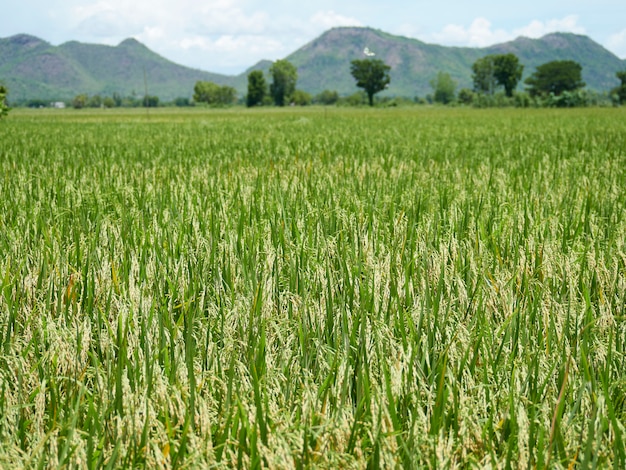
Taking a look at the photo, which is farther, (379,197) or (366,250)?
(379,197)

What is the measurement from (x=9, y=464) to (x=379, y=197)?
390 centimetres

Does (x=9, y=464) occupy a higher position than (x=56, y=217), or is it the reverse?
(x=56, y=217)

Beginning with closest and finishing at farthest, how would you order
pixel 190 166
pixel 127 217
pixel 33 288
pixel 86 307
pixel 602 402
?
pixel 602 402
pixel 86 307
pixel 33 288
pixel 127 217
pixel 190 166

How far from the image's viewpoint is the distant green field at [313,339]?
5.11 ft

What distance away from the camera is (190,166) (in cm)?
809

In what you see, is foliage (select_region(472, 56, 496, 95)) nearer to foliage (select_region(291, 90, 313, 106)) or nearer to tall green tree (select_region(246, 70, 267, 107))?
foliage (select_region(291, 90, 313, 106))

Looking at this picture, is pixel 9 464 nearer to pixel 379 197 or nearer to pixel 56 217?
pixel 56 217

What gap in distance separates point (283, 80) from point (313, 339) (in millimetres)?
150100

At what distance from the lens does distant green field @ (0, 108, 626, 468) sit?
5.11ft

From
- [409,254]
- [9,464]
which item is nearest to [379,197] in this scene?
[409,254]

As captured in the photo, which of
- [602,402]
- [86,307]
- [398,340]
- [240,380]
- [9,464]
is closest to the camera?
Answer: [9,464]

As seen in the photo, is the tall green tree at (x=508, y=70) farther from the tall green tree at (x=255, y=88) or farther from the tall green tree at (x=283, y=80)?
the tall green tree at (x=255, y=88)

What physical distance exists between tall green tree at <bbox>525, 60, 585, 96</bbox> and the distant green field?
5308 inches

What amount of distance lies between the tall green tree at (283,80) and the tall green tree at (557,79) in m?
59.8
